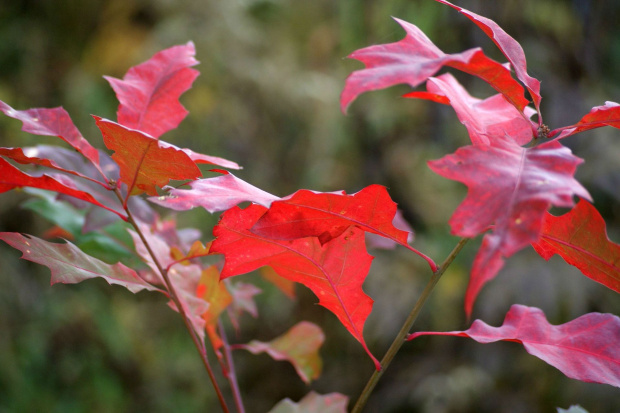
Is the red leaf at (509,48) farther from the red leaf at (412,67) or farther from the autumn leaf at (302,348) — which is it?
the autumn leaf at (302,348)

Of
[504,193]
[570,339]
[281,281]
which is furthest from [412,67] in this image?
[281,281]

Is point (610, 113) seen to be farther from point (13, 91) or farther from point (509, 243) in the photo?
point (13, 91)

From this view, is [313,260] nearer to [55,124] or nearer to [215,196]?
[215,196]

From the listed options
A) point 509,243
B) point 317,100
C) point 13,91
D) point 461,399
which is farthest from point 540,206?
point 13,91

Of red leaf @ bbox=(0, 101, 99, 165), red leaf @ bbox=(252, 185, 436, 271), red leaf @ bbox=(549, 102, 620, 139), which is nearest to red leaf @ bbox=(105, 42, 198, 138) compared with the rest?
red leaf @ bbox=(0, 101, 99, 165)

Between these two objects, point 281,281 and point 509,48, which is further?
point 281,281

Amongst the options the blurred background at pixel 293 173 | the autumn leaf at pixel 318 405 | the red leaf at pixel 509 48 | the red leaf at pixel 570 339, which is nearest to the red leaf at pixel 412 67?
the red leaf at pixel 509 48
